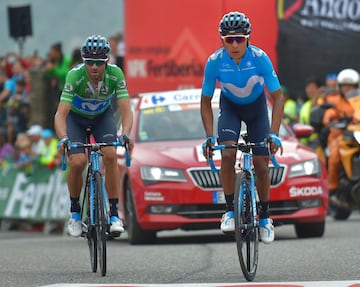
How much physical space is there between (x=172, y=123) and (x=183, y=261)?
4102 mm

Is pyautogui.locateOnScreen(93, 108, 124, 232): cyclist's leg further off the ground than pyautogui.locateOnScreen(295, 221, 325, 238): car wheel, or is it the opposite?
pyautogui.locateOnScreen(93, 108, 124, 232): cyclist's leg

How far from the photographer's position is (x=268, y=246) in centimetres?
1582

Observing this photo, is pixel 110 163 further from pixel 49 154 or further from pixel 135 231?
pixel 49 154

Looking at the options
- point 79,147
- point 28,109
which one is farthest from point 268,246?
point 28,109

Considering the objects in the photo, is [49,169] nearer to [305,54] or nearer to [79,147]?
[305,54]

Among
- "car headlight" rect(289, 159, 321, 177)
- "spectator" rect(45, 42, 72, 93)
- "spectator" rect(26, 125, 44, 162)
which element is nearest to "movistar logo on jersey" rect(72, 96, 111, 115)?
"car headlight" rect(289, 159, 321, 177)

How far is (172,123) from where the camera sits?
17.8 meters

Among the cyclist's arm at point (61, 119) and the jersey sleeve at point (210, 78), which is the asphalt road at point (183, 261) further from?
the jersey sleeve at point (210, 78)

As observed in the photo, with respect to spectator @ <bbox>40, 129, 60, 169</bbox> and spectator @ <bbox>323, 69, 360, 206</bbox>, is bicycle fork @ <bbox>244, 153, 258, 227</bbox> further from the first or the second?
spectator @ <bbox>40, 129, 60, 169</bbox>

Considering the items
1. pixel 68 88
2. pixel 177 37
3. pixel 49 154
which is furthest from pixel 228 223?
pixel 177 37

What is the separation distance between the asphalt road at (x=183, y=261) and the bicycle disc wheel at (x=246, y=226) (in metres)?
0.16

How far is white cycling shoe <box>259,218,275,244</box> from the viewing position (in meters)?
12.3

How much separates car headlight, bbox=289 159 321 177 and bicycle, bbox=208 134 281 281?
4.64m

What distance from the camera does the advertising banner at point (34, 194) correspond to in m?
22.6
